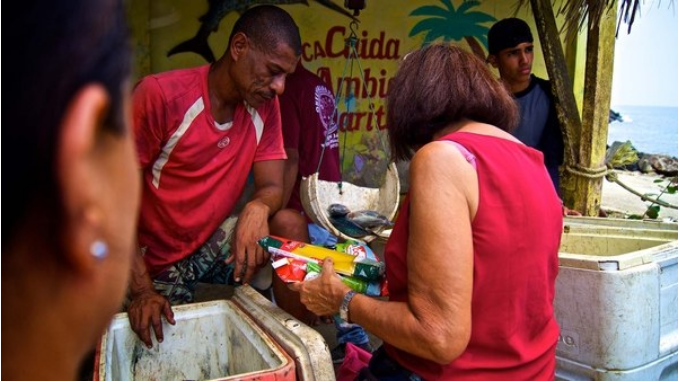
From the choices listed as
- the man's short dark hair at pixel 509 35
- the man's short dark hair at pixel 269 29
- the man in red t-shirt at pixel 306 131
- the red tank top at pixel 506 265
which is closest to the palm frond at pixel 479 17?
the man's short dark hair at pixel 509 35

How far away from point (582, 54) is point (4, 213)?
7.11 meters

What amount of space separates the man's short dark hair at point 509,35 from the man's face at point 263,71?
63.6 inches

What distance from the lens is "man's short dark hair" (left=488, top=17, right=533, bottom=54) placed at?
3.61m

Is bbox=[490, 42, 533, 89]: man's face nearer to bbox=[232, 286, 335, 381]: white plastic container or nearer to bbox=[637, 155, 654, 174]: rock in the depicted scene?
bbox=[232, 286, 335, 381]: white plastic container

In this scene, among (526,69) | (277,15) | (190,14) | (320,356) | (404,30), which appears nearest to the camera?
(320,356)

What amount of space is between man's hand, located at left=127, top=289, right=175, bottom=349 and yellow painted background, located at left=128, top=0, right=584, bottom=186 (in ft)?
9.13

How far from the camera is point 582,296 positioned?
2154 millimetres

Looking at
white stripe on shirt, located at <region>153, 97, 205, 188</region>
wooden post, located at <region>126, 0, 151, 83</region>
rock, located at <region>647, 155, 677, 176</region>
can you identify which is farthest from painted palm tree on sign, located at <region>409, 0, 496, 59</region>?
rock, located at <region>647, 155, 677, 176</region>

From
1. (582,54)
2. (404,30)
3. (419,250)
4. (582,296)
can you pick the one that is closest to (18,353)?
(419,250)

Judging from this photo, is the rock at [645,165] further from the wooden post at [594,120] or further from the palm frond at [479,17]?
the wooden post at [594,120]

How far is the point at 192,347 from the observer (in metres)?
2.13

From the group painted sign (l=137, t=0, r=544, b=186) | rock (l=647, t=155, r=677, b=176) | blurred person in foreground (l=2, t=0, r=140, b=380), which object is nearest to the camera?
blurred person in foreground (l=2, t=0, r=140, b=380)

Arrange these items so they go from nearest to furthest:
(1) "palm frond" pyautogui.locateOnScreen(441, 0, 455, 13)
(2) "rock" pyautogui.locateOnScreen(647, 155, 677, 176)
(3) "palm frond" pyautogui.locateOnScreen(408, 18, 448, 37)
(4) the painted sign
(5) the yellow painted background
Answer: (5) the yellow painted background
(4) the painted sign
(3) "palm frond" pyautogui.locateOnScreen(408, 18, 448, 37)
(1) "palm frond" pyautogui.locateOnScreen(441, 0, 455, 13)
(2) "rock" pyautogui.locateOnScreen(647, 155, 677, 176)

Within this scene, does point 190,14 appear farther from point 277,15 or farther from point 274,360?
point 274,360
